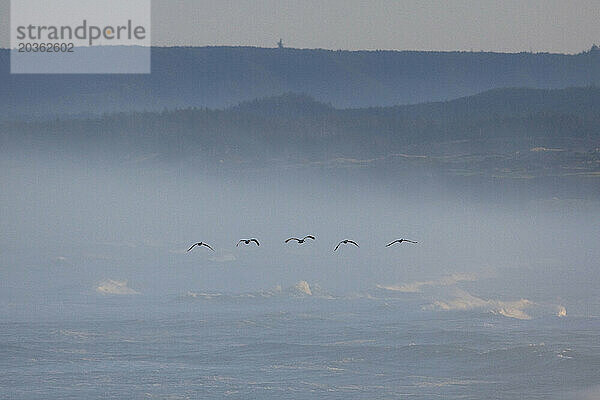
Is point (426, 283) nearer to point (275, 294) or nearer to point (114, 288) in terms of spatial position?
point (275, 294)

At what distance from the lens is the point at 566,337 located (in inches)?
3561

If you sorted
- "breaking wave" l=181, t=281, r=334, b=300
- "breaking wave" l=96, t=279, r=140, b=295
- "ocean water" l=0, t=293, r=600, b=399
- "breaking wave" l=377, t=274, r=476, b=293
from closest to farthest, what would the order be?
"ocean water" l=0, t=293, r=600, b=399 → "breaking wave" l=181, t=281, r=334, b=300 → "breaking wave" l=377, t=274, r=476, b=293 → "breaking wave" l=96, t=279, r=140, b=295

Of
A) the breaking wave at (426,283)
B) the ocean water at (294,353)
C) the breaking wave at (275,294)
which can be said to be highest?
the breaking wave at (426,283)

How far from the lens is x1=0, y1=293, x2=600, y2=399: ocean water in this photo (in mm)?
66125

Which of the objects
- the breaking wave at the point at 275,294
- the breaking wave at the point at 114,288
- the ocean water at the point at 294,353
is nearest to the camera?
the ocean water at the point at 294,353

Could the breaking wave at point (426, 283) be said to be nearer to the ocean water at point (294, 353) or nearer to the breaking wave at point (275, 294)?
the breaking wave at point (275, 294)

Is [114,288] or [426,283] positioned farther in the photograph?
[426,283]

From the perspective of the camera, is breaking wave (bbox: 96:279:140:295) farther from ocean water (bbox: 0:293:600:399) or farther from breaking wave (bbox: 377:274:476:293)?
breaking wave (bbox: 377:274:476:293)

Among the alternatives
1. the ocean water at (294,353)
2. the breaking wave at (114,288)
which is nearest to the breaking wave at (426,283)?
the ocean water at (294,353)

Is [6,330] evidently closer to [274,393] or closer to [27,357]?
[27,357]

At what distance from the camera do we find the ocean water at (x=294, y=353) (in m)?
66.1

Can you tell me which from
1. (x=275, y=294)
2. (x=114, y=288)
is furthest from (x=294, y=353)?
(x=114, y=288)

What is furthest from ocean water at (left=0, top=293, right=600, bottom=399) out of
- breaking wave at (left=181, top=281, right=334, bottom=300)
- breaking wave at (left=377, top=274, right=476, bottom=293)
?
breaking wave at (left=377, top=274, right=476, bottom=293)

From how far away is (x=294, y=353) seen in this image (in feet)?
274
